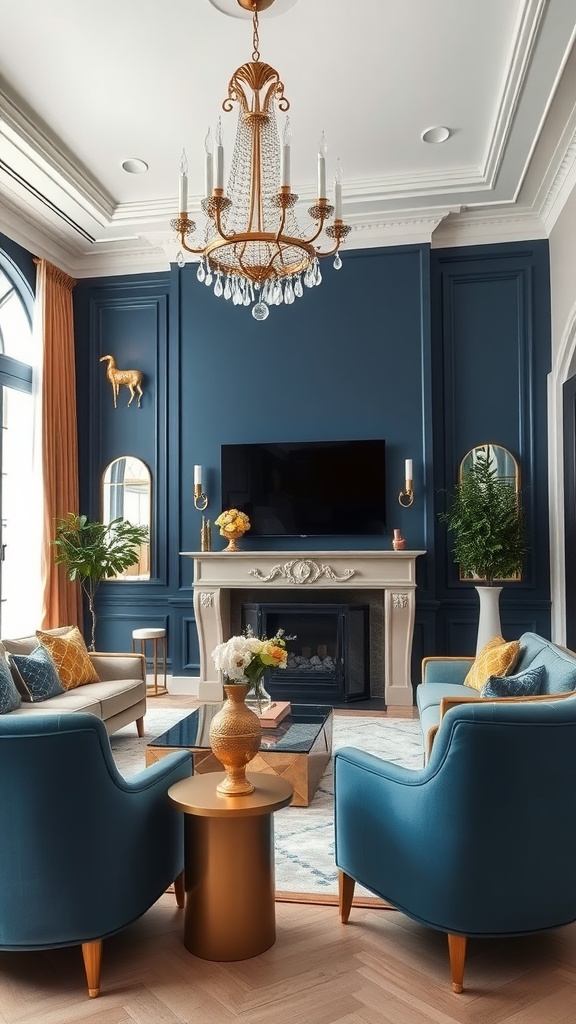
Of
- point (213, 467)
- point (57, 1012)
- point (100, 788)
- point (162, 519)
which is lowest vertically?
→ point (57, 1012)

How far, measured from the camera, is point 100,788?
2.10 m

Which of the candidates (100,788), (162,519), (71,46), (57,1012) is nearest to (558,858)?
(100,788)

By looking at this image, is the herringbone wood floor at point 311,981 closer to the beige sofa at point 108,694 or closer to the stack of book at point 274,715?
the stack of book at point 274,715

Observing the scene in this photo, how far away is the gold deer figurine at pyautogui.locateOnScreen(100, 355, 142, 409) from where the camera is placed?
6539 millimetres

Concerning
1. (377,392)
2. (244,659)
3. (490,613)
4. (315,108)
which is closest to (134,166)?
(315,108)

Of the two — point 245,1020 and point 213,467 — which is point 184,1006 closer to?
point 245,1020

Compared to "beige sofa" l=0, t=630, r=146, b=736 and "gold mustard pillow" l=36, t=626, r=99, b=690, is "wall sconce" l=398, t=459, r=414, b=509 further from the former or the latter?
"gold mustard pillow" l=36, t=626, r=99, b=690

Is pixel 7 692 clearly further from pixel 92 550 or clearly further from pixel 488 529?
pixel 488 529

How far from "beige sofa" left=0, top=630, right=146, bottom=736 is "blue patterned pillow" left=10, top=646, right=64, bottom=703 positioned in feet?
0.13

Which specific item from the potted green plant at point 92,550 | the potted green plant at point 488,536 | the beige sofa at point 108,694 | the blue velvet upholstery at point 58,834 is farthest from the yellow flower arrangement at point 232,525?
the blue velvet upholstery at point 58,834

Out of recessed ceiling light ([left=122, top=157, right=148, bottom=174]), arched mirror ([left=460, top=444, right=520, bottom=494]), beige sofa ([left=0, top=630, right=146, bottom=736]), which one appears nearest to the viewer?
beige sofa ([left=0, top=630, right=146, bottom=736])

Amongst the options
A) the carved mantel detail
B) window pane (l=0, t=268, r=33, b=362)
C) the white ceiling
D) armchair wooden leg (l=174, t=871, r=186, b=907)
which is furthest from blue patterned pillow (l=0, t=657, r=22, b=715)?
the white ceiling

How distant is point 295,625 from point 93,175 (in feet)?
12.0

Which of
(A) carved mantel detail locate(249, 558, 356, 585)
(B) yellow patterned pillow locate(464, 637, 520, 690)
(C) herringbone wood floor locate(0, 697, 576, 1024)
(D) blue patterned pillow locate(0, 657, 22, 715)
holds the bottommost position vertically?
(C) herringbone wood floor locate(0, 697, 576, 1024)
